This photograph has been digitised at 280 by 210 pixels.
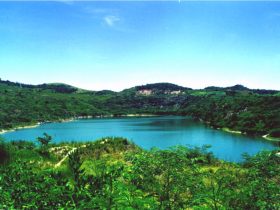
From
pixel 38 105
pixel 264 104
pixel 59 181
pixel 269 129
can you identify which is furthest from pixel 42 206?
pixel 38 105

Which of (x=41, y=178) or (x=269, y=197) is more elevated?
(x=41, y=178)

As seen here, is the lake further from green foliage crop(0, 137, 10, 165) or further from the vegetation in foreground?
the vegetation in foreground

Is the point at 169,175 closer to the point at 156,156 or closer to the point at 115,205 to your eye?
the point at 156,156

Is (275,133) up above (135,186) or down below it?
below

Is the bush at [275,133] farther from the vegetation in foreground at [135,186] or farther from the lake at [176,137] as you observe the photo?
the vegetation in foreground at [135,186]

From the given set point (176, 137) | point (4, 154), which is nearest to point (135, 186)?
point (4, 154)

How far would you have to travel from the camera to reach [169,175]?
26.7 feet

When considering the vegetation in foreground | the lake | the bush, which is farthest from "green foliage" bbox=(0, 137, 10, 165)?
the bush

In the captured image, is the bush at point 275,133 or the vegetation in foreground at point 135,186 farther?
the bush at point 275,133

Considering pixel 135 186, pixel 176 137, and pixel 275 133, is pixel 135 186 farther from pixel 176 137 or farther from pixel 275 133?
pixel 275 133

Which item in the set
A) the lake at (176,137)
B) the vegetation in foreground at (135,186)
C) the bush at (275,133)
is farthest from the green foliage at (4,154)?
the bush at (275,133)

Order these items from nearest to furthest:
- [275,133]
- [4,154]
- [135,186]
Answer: [135,186], [4,154], [275,133]

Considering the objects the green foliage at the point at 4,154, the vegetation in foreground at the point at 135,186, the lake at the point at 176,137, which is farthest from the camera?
the lake at the point at 176,137

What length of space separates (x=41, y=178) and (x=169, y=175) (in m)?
3.40
